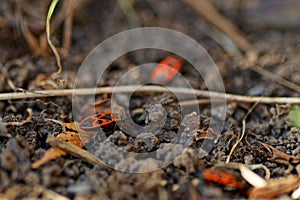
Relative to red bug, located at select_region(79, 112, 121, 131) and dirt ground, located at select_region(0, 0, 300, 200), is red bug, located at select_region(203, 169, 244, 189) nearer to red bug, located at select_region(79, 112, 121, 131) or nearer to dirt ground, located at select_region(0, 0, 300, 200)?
dirt ground, located at select_region(0, 0, 300, 200)

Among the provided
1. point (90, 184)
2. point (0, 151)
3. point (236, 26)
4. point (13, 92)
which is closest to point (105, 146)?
point (90, 184)

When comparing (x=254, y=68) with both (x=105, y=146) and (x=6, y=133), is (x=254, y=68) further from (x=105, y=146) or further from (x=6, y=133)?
(x=6, y=133)

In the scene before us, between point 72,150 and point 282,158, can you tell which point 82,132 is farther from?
point 282,158

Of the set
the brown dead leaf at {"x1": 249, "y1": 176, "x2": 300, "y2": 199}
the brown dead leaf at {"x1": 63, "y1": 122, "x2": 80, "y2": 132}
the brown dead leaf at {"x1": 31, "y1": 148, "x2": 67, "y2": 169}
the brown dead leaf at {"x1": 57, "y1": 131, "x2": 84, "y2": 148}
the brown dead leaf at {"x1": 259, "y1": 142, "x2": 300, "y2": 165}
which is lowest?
the brown dead leaf at {"x1": 249, "y1": 176, "x2": 300, "y2": 199}

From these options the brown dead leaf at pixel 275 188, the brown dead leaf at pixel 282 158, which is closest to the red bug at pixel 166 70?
the brown dead leaf at pixel 282 158

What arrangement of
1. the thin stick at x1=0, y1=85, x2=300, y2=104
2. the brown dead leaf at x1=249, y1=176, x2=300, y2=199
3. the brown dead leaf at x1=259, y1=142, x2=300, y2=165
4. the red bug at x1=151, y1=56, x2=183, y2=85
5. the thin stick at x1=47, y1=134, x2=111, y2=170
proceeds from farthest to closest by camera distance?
the red bug at x1=151, y1=56, x2=183, y2=85 < the thin stick at x1=0, y1=85, x2=300, y2=104 < the brown dead leaf at x1=259, y1=142, x2=300, y2=165 < the thin stick at x1=47, y1=134, x2=111, y2=170 < the brown dead leaf at x1=249, y1=176, x2=300, y2=199

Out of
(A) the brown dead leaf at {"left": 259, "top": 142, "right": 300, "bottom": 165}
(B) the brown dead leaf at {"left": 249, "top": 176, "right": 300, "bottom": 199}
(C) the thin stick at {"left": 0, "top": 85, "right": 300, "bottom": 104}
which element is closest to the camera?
(B) the brown dead leaf at {"left": 249, "top": 176, "right": 300, "bottom": 199}

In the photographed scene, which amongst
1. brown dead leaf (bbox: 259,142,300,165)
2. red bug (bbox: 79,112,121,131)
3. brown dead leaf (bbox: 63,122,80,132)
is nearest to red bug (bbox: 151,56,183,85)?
red bug (bbox: 79,112,121,131)

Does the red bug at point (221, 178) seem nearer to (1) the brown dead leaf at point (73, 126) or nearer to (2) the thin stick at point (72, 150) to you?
(2) the thin stick at point (72, 150)
